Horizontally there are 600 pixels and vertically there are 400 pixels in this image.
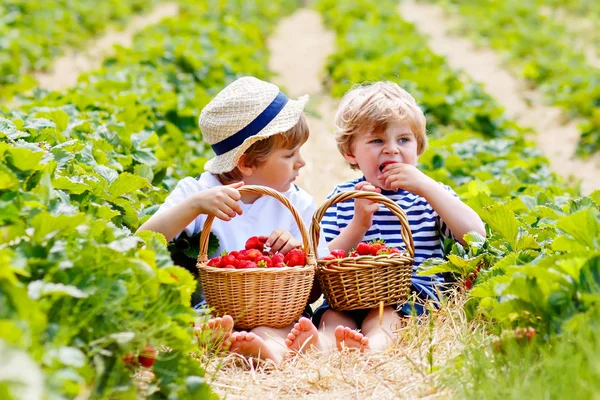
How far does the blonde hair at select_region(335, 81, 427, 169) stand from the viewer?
4047mm

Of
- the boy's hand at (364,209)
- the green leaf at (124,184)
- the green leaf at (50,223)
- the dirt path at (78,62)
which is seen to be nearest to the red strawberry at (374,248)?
the boy's hand at (364,209)

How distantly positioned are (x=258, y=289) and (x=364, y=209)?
755 millimetres

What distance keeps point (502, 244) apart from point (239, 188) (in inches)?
47.1

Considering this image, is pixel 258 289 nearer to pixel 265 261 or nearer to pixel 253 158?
pixel 265 261

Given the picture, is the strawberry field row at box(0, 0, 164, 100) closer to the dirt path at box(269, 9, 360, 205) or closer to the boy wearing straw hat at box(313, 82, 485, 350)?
the dirt path at box(269, 9, 360, 205)

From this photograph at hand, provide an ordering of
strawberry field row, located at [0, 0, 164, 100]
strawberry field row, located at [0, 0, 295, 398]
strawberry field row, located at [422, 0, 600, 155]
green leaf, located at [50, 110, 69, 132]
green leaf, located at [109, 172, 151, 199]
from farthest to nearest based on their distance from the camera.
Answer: strawberry field row, located at [0, 0, 164, 100]
strawberry field row, located at [422, 0, 600, 155]
green leaf, located at [50, 110, 69, 132]
green leaf, located at [109, 172, 151, 199]
strawberry field row, located at [0, 0, 295, 398]

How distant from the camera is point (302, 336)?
3447 mm

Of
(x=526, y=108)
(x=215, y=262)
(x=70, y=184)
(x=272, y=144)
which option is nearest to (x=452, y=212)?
(x=272, y=144)

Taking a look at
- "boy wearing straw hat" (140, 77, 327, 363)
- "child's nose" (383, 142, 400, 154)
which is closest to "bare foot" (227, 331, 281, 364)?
"boy wearing straw hat" (140, 77, 327, 363)

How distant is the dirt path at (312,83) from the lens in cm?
743

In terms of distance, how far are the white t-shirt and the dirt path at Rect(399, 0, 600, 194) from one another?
3.30 m

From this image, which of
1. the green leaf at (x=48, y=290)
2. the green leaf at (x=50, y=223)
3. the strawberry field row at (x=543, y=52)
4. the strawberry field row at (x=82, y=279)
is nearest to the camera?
the strawberry field row at (x=82, y=279)

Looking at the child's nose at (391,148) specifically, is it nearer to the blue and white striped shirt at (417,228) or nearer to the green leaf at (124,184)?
the blue and white striped shirt at (417,228)

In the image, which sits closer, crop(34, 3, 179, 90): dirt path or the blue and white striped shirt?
the blue and white striped shirt
